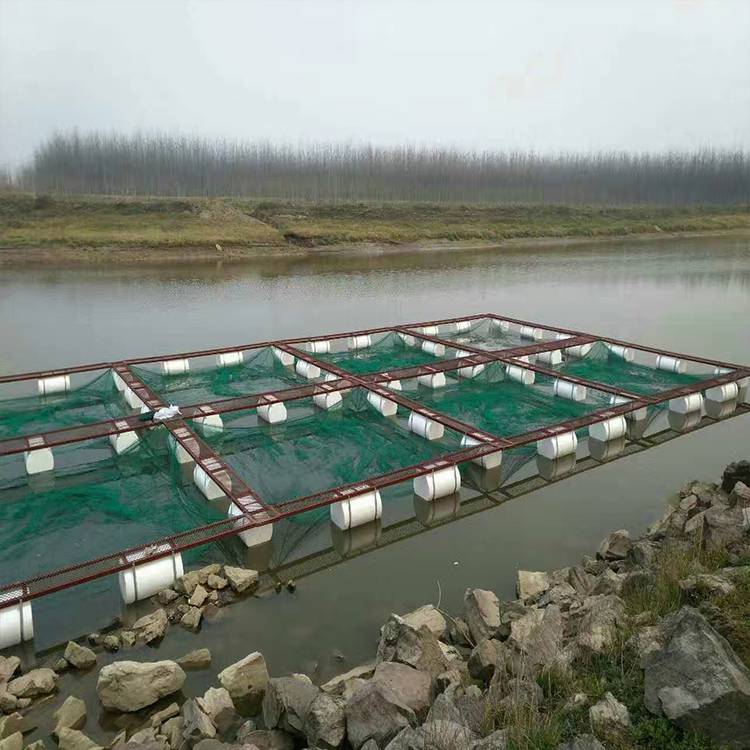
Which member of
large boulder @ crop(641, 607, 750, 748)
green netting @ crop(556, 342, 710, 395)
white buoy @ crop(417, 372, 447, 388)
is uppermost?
large boulder @ crop(641, 607, 750, 748)

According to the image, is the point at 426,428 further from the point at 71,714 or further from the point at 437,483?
the point at 71,714

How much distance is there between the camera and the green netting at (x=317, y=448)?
1065 cm

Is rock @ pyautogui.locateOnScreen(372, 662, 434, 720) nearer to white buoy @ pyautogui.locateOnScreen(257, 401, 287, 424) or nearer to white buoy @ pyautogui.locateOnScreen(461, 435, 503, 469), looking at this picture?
white buoy @ pyautogui.locateOnScreen(461, 435, 503, 469)

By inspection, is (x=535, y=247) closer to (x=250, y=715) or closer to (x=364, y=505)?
(x=364, y=505)

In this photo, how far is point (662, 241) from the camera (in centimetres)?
6056

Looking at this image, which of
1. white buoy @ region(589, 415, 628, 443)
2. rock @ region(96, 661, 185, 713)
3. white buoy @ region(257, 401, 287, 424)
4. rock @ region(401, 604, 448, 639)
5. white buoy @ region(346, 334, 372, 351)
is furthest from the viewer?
white buoy @ region(346, 334, 372, 351)

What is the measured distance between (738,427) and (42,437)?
14.6 meters

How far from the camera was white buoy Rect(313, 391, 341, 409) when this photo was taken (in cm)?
1404

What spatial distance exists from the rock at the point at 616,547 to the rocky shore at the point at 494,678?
522mm

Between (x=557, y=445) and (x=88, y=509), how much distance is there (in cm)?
834

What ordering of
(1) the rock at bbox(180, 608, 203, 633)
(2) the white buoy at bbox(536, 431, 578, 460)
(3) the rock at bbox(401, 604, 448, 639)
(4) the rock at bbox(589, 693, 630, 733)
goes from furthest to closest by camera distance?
1. (2) the white buoy at bbox(536, 431, 578, 460)
2. (1) the rock at bbox(180, 608, 203, 633)
3. (3) the rock at bbox(401, 604, 448, 639)
4. (4) the rock at bbox(589, 693, 630, 733)

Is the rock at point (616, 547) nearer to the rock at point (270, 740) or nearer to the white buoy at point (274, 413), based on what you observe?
the rock at point (270, 740)

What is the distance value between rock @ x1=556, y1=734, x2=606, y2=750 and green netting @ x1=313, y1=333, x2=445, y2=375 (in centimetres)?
1248

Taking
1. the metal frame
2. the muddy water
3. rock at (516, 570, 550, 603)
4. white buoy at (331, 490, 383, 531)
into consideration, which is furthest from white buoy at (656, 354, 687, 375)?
white buoy at (331, 490, 383, 531)
